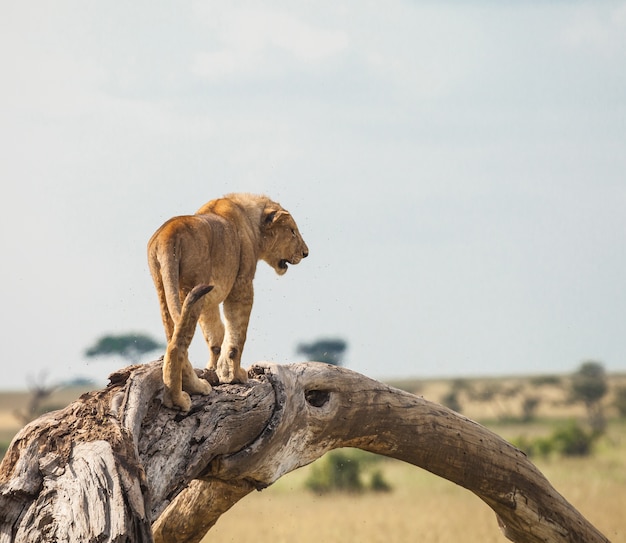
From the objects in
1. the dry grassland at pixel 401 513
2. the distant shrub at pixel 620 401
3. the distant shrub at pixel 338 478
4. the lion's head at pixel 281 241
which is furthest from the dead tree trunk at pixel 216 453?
the distant shrub at pixel 620 401

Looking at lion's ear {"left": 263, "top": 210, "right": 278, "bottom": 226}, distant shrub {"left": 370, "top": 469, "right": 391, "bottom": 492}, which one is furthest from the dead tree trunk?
distant shrub {"left": 370, "top": 469, "right": 391, "bottom": 492}

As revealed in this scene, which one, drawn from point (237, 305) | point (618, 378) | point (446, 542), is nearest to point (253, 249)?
point (237, 305)

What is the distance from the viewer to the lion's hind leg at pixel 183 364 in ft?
19.1

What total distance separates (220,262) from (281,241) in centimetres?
89

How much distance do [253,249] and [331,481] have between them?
58.4ft

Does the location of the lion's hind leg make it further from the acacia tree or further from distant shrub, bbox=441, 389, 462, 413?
distant shrub, bbox=441, 389, 462, 413

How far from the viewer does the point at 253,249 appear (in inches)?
281

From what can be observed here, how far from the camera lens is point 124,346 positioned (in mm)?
43594

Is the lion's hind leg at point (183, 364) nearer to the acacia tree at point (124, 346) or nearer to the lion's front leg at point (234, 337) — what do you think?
the lion's front leg at point (234, 337)

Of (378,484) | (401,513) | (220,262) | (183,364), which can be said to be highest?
(220,262)

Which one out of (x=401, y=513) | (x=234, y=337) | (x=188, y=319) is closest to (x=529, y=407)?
(x=401, y=513)

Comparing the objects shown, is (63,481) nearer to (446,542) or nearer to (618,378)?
(446,542)

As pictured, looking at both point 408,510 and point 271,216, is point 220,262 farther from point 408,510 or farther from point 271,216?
point 408,510

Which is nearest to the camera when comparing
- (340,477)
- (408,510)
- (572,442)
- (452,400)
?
(408,510)
